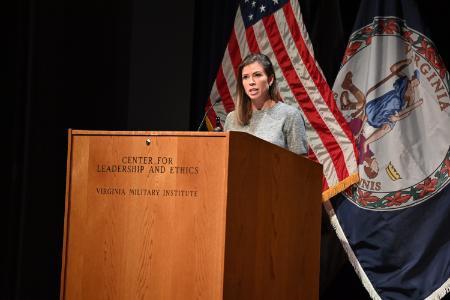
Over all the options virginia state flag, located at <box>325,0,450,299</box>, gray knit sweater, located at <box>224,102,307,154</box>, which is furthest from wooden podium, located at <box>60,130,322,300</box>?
virginia state flag, located at <box>325,0,450,299</box>

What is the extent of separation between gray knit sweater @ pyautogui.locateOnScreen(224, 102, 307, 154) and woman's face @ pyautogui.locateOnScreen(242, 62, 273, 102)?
0.29 feet

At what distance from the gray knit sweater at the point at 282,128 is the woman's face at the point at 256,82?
3.5 inches

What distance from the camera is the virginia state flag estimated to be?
3.29 metres

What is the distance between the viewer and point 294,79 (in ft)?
12.2

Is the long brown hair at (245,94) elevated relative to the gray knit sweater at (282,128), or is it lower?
elevated

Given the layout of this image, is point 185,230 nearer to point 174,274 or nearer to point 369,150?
point 174,274

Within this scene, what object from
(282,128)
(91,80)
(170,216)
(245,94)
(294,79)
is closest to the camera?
(170,216)

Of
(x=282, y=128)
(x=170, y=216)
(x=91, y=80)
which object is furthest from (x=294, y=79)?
(x=170, y=216)

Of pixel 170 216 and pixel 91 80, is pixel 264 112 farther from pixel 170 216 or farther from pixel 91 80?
pixel 91 80

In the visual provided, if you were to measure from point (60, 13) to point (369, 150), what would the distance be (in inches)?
75.2

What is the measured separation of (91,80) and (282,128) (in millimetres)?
1478

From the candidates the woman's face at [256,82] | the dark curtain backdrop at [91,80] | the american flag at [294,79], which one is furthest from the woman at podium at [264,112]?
the dark curtain backdrop at [91,80]

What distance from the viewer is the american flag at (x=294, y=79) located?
351cm

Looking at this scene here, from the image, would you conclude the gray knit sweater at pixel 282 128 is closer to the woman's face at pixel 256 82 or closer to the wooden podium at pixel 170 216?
the woman's face at pixel 256 82
